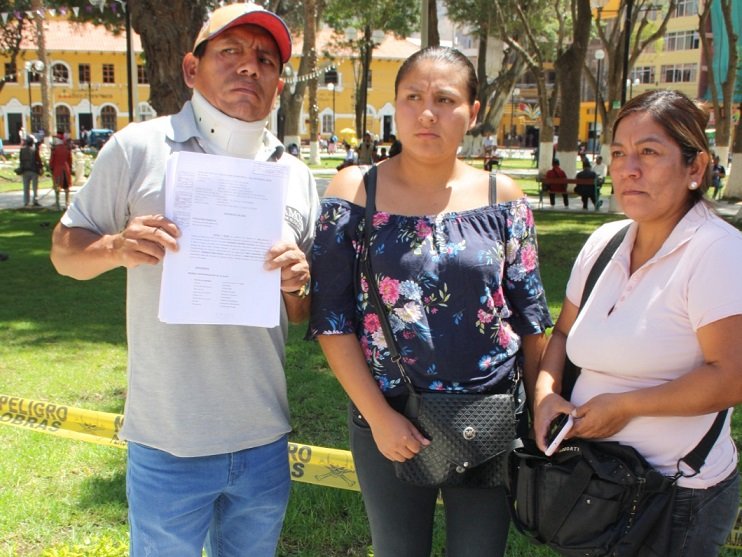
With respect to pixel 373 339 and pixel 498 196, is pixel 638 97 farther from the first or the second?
pixel 373 339

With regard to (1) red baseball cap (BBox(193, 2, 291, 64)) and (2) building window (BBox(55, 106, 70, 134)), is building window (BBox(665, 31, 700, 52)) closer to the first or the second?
(2) building window (BBox(55, 106, 70, 134))

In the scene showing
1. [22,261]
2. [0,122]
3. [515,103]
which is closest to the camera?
[22,261]

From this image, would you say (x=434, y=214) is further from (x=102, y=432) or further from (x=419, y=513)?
(x=102, y=432)

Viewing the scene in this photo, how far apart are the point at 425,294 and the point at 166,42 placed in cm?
589

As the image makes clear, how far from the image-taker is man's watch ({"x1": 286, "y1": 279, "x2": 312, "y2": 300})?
2338mm

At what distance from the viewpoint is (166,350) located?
2336 millimetres

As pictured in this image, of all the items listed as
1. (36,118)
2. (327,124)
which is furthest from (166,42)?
(327,124)

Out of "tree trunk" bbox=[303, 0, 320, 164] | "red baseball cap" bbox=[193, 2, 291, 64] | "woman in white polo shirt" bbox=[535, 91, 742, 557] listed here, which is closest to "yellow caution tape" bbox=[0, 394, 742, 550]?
"woman in white polo shirt" bbox=[535, 91, 742, 557]

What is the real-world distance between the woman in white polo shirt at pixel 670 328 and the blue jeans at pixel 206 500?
884 millimetres

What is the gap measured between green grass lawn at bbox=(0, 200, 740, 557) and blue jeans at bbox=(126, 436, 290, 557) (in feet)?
4.09

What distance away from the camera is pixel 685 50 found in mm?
69938

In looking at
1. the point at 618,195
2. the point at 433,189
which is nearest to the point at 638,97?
the point at 618,195

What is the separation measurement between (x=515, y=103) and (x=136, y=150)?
83.7 m

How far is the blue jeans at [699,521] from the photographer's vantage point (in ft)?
6.88
